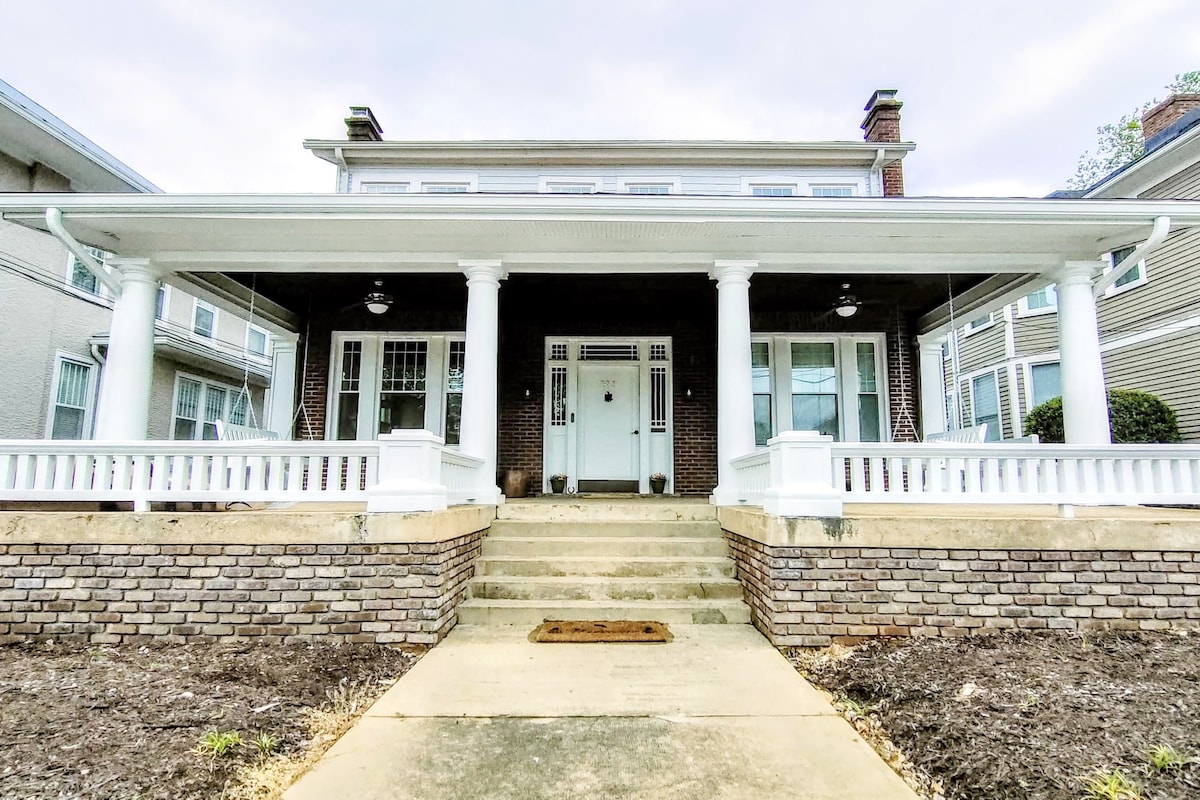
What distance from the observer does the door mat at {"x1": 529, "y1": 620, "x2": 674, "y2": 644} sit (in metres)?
4.17

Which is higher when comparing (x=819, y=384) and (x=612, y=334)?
(x=612, y=334)

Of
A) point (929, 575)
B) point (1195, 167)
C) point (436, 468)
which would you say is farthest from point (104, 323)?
point (1195, 167)

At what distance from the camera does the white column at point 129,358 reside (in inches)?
228

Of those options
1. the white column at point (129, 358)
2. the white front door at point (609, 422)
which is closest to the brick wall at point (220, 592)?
the white column at point (129, 358)

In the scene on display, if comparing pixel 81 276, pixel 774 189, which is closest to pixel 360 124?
pixel 81 276

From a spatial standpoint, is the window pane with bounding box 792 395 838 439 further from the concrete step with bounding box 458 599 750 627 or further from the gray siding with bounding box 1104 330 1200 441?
the gray siding with bounding box 1104 330 1200 441

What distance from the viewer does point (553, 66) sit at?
15.9m

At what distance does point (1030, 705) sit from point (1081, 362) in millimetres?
4170

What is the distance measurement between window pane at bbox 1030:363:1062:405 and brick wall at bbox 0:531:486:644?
13.3 metres

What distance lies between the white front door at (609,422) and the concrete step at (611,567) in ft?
10.5

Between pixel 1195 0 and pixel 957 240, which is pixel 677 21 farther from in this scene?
pixel 1195 0

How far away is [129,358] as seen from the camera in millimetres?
5871

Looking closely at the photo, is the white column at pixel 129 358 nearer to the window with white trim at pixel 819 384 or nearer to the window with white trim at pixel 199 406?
the window with white trim at pixel 199 406

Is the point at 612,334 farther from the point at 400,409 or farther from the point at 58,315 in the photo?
the point at 58,315
